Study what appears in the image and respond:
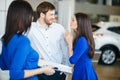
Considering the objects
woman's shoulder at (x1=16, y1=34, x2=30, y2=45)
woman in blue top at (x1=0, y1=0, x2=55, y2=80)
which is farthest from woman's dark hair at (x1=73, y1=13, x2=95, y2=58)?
woman's shoulder at (x1=16, y1=34, x2=30, y2=45)

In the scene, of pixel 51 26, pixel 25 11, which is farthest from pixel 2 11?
pixel 25 11

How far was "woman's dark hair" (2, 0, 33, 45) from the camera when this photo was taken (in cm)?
261

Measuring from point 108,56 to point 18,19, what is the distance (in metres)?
9.15

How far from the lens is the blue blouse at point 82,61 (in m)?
3.78

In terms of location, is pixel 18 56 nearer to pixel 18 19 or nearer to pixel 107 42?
pixel 18 19

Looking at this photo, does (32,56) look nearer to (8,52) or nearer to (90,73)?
(8,52)

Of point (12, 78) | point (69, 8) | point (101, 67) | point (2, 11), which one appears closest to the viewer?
point (12, 78)

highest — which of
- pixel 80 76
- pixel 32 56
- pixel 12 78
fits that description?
pixel 32 56

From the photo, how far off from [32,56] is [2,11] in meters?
5.32

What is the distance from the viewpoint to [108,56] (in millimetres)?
11508

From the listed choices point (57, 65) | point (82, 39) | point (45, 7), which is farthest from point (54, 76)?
point (45, 7)

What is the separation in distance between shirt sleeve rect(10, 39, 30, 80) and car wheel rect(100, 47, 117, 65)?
905 cm

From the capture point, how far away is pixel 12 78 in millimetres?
2623

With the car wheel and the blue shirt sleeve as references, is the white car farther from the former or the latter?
the blue shirt sleeve
